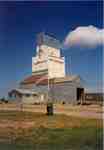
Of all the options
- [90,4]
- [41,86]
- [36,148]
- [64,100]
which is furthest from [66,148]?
[41,86]

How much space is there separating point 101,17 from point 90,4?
0.91 ft

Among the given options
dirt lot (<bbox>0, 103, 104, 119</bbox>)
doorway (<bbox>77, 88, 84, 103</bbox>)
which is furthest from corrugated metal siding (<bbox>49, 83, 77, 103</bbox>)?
dirt lot (<bbox>0, 103, 104, 119</bbox>)

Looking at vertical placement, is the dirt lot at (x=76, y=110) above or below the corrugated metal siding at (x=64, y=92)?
below

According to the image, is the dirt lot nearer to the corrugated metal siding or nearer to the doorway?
the corrugated metal siding

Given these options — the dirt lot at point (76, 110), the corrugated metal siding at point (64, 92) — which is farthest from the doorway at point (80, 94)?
the dirt lot at point (76, 110)

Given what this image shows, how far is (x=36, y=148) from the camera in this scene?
2.09 meters

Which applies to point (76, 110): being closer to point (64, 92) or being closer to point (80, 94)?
point (64, 92)

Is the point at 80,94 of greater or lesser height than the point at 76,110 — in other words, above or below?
above

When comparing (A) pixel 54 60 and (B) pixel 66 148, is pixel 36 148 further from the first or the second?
(A) pixel 54 60

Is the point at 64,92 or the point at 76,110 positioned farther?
the point at 64,92

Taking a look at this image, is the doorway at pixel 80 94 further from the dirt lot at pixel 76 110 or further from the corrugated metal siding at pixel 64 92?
the dirt lot at pixel 76 110

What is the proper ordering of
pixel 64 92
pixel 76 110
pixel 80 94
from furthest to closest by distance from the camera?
1. pixel 80 94
2. pixel 64 92
3. pixel 76 110

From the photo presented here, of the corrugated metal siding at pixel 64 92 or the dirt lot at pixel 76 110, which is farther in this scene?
the corrugated metal siding at pixel 64 92

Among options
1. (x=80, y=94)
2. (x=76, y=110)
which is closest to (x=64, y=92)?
(x=80, y=94)
